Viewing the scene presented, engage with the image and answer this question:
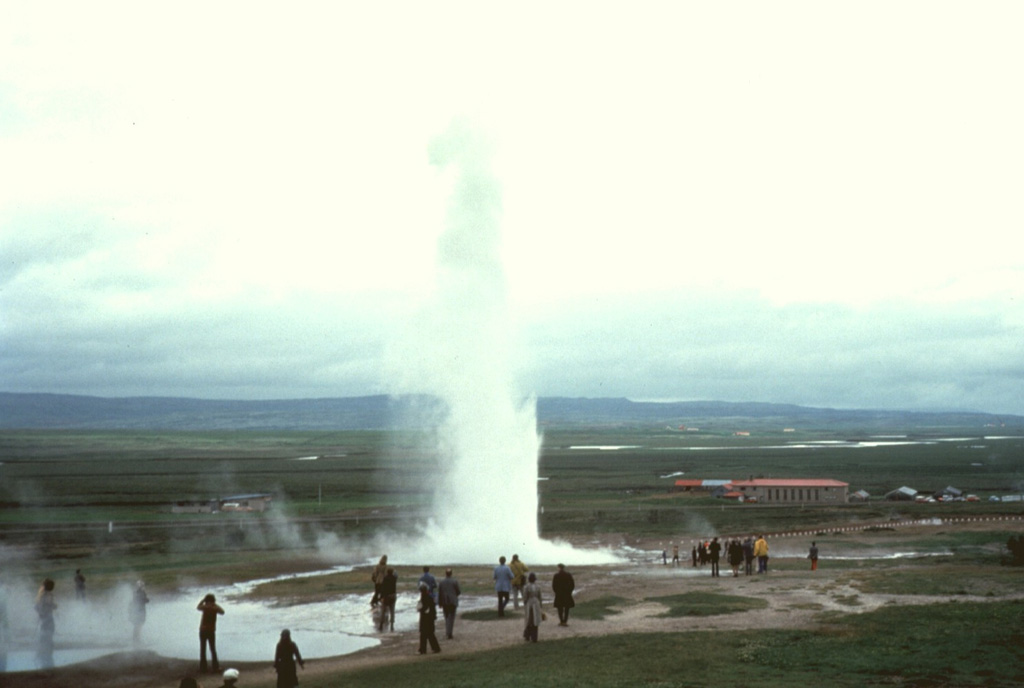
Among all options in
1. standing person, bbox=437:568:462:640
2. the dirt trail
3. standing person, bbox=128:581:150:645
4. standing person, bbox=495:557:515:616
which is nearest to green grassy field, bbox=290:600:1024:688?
the dirt trail

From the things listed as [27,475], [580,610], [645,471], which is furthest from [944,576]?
[27,475]

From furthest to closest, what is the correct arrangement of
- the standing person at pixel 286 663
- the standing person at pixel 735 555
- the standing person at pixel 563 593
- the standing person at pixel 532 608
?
the standing person at pixel 735 555 < the standing person at pixel 563 593 < the standing person at pixel 532 608 < the standing person at pixel 286 663

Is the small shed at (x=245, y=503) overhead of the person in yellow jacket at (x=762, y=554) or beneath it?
beneath

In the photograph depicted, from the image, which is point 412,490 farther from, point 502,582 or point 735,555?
point 502,582

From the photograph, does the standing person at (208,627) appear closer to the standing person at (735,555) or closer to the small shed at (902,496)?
the standing person at (735,555)

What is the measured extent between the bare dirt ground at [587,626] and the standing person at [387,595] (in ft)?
2.52

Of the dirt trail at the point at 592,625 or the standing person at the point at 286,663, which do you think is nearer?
the standing person at the point at 286,663

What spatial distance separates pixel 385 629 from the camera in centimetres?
2856

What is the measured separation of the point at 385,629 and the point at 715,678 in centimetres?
1236

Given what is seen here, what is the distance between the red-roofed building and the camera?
9156cm

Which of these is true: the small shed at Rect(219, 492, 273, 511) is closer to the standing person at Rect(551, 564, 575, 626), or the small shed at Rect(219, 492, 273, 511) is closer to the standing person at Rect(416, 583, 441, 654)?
the standing person at Rect(551, 564, 575, 626)

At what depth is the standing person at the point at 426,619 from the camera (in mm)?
22922

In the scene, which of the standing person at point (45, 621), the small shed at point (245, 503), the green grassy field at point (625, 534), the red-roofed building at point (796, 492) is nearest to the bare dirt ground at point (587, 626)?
the green grassy field at point (625, 534)

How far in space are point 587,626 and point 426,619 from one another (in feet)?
18.7
